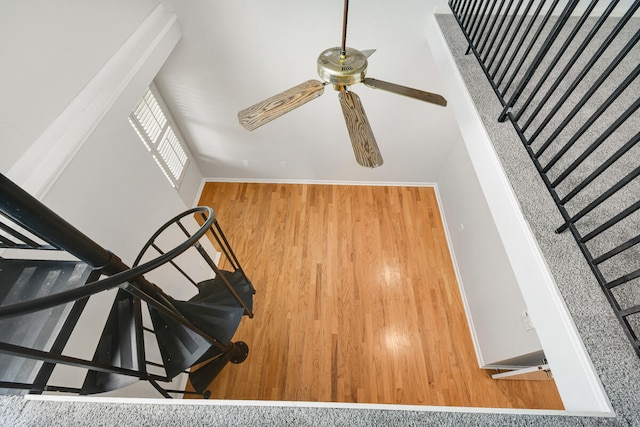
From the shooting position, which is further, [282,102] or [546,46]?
[546,46]

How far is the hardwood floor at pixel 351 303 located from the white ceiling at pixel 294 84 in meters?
0.50

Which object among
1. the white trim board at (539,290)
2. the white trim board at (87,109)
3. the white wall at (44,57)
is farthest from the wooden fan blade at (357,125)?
the white wall at (44,57)

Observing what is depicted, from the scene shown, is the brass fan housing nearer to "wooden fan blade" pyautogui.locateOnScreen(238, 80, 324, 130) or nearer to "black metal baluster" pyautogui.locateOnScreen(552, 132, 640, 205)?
"wooden fan blade" pyautogui.locateOnScreen(238, 80, 324, 130)

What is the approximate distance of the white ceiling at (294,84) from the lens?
8.23 feet

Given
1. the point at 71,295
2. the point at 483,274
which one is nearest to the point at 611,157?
the point at 71,295

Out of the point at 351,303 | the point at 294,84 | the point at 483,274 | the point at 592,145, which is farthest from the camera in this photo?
the point at 351,303

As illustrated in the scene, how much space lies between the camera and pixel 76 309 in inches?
42.4

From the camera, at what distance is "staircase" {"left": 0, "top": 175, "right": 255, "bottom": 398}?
765mm

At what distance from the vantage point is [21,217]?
73cm

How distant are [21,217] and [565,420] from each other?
1681 mm

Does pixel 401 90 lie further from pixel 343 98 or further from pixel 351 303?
pixel 351 303

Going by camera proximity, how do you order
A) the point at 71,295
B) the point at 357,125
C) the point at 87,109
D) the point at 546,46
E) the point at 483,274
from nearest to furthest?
1. the point at 71,295
2. the point at 357,125
3. the point at 546,46
4. the point at 87,109
5. the point at 483,274

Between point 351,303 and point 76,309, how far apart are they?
2528mm

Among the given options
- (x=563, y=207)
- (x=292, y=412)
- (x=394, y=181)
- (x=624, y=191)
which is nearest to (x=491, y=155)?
(x=563, y=207)
